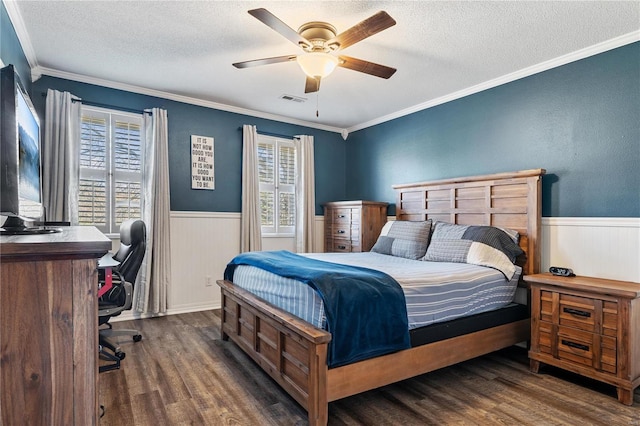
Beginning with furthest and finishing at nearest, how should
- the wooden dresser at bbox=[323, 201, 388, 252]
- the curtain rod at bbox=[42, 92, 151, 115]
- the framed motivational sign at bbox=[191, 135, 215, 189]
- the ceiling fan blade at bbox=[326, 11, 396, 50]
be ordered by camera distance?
the wooden dresser at bbox=[323, 201, 388, 252] < the framed motivational sign at bbox=[191, 135, 215, 189] < the curtain rod at bbox=[42, 92, 151, 115] < the ceiling fan blade at bbox=[326, 11, 396, 50]

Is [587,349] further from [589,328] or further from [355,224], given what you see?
[355,224]

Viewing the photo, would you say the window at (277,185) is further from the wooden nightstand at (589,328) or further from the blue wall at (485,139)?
the wooden nightstand at (589,328)

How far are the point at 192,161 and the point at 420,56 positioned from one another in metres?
2.86

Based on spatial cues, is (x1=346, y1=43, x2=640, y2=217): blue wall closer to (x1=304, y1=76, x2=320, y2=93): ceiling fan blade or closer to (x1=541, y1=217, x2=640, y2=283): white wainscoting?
(x1=541, y1=217, x2=640, y2=283): white wainscoting

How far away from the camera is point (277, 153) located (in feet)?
16.5

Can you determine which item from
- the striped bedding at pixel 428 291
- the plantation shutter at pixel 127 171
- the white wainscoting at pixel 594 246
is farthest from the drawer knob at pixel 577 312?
the plantation shutter at pixel 127 171

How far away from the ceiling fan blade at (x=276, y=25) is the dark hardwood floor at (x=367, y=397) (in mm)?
2286

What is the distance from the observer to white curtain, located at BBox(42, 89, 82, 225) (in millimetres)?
3400

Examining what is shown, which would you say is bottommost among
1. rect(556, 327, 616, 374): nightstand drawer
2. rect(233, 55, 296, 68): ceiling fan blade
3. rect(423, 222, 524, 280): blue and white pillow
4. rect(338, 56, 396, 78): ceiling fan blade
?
rect(556, 327, 616, 374): nightstand drawer

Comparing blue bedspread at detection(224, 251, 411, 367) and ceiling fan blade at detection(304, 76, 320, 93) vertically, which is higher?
ceiling fan blade at detection(304, 76, 320, 93)

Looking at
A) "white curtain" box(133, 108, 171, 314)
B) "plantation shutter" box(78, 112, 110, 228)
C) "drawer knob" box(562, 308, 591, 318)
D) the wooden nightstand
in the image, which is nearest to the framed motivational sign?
"white curtain" box(133, 108, 171, 314)

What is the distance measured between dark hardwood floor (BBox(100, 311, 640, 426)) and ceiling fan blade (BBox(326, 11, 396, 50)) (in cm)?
229

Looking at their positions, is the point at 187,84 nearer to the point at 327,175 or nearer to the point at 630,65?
the point at 327,175

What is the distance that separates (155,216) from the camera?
3932 mm
